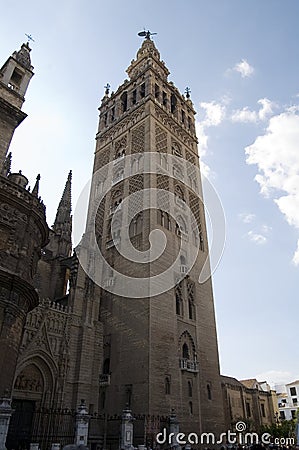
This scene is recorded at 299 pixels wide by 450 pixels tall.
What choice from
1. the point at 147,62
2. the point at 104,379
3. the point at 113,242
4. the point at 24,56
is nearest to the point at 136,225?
the point at 113,242

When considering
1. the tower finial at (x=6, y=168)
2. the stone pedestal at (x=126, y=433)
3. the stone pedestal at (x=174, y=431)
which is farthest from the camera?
the tower finial at (x=6, y=168)

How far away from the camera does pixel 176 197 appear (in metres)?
29.7

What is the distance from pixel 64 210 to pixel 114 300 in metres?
13.4

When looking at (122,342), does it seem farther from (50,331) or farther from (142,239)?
(142,239)

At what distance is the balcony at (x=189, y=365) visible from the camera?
2240cm

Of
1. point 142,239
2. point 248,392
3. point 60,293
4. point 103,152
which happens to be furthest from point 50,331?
point 248,392

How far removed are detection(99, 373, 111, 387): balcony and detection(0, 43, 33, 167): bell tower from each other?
13768 millimetres

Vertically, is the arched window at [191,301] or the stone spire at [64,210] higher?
the stone spire at [64,210]

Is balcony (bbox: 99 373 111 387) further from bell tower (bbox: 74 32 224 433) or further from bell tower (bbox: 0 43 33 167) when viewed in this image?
bell tower (bbox: 0 43 33 167)

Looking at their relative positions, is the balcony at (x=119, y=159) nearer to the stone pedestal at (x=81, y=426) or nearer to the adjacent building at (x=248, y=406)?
the adjacent building at (x=248, y=406)

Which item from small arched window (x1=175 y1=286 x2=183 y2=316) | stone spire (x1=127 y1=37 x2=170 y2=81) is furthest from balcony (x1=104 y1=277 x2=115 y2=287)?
stone spire (x1=127 y1=37 x2=170 y2=81)

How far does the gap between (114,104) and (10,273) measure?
28.4m

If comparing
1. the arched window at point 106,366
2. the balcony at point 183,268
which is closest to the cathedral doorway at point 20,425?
the arched window at point 106,366

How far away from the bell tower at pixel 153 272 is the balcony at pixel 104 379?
0.25 ft
